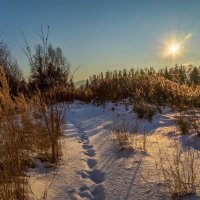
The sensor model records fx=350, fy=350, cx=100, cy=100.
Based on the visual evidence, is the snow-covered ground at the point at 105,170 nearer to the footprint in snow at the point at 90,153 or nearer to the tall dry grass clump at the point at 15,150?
the footprint in snow at the point at 90,153

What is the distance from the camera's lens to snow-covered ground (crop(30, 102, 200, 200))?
3.25 metres

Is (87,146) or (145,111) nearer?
(87,146)

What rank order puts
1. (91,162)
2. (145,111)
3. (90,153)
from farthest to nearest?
(145,111) → (90,153) → (91,162)

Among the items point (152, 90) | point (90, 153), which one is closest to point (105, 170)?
point (90, 153)

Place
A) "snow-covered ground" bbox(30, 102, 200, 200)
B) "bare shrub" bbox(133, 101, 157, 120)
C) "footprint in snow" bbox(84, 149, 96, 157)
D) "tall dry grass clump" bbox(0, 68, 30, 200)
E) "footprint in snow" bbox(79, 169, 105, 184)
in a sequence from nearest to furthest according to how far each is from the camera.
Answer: "tall dry grass clump" bbox(0, 68, 30, 200) → "snow-covered ground" bbox(30, 102, 200, 200) → "footprint in snow" bbox(79, 169, 105, 184) → "footprint in snow" bbox(84, 149, 96, 157) → "bare shrub" bbox(133, 101, 157, 120)

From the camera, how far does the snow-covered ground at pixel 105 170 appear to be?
3.25 m

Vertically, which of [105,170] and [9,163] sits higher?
[9,163]

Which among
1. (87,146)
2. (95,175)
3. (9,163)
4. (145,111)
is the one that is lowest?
(95,175)

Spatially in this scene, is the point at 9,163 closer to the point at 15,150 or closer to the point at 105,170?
the point at 15,150

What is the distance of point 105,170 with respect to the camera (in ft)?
13.0

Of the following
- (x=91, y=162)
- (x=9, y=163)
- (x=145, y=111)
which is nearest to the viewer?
(x=9, y=163)

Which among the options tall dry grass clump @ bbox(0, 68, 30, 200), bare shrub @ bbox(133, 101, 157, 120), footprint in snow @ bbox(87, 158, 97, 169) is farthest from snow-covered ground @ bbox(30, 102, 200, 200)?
bare shrub @ bbox(133, 101, 157, 120)

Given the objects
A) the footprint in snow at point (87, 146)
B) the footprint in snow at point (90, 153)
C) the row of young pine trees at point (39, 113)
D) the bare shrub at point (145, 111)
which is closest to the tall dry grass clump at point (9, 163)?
the row of young pine trees at point (39, 113)

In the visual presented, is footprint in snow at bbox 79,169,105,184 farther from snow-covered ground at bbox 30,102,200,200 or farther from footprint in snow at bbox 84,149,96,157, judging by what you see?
footprint in snow at bbox 84,149,96,157
